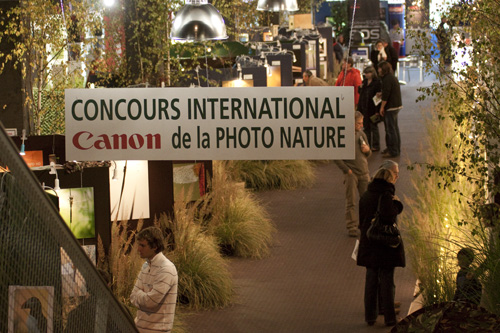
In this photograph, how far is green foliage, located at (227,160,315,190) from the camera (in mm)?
13602

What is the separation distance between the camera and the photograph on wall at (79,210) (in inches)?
283

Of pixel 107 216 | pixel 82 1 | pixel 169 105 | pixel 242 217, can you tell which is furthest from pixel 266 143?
pixel 82 1

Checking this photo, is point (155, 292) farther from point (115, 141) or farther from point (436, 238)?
point (436, 238)

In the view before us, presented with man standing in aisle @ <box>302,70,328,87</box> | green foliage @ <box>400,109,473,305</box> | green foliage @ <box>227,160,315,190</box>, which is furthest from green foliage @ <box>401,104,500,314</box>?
man standing in aisle @ <box>302,70,328,87</box>

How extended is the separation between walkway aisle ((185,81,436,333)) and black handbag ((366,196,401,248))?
814 millimetres

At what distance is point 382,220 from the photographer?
291 inches

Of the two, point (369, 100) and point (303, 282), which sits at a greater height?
point (369, 100)

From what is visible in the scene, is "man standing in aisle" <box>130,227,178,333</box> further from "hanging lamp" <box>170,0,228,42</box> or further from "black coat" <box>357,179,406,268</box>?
"hanging lamp" <box>170,0,228,42</box>

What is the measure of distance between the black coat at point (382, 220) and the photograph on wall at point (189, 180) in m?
2.22

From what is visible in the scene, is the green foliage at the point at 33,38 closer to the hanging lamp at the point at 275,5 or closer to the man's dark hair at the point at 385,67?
the hanging lamp at the point at 275,5

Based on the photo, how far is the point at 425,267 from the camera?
753cm

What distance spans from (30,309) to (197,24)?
6359 millimetres

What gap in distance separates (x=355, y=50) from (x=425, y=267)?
19.4 metres

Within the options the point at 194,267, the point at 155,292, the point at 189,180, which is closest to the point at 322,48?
the point at 189,180
